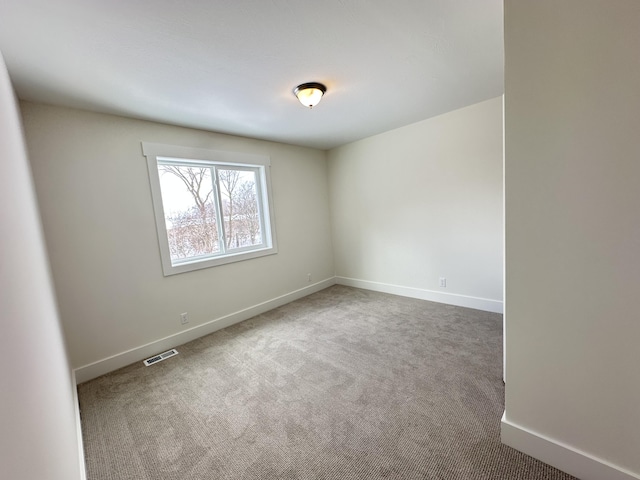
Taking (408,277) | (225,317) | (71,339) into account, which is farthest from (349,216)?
(71,339)

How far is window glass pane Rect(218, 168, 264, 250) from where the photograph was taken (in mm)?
3461

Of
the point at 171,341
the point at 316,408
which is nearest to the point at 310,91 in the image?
the point at 316,408

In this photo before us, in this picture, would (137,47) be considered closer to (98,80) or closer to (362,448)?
(98,80)

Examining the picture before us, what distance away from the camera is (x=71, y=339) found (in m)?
2.28

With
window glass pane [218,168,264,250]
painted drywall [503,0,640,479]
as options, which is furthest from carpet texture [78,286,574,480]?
window glass pane [218,168,264,250]

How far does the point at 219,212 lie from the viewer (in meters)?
3.37

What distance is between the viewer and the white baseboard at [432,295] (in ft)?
10.4

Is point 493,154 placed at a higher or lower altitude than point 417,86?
lower

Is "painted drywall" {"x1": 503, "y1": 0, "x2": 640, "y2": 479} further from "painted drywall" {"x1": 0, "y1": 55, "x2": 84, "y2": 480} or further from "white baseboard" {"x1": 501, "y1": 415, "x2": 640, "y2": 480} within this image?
"painted drywall" {"x1": 0, "y1": 55, "x2": 84, "y2": 480}

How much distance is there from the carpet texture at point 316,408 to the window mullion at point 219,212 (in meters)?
1.13

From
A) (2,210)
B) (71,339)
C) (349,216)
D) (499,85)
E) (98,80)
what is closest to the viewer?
(2,210)

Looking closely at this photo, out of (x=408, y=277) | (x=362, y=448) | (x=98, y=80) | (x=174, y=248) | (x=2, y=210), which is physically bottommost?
(x=362, y=448)

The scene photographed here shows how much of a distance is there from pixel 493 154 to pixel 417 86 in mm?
1260

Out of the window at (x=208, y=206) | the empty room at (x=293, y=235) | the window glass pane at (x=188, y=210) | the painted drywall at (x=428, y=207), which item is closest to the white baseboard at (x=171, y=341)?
the empty room at (x=293, y=235)
